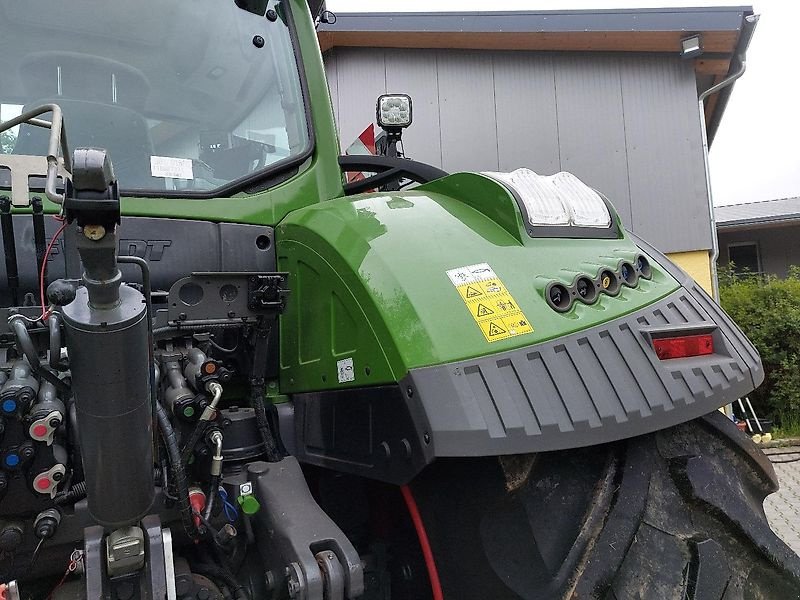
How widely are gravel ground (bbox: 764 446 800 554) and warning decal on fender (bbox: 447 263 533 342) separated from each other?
131 inches

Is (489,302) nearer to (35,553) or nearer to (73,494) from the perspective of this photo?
(73,494)

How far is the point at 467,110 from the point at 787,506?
5841 mm

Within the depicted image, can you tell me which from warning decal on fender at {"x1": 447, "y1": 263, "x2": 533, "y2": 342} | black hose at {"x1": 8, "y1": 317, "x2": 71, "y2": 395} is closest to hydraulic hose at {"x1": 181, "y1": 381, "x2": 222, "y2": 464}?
black hose at {"x1": 8, "y1": 317, "x2": 71, "y2": 395}

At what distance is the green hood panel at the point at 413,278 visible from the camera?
4.39ft

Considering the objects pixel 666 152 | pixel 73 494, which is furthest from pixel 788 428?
pixel 73 494

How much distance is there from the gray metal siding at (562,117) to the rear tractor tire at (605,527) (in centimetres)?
734

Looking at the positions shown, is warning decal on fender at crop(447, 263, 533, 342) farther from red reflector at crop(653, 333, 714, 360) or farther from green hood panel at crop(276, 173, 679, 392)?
red reflector at crop(653, 333, 714, 360)

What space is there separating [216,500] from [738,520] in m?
1.21

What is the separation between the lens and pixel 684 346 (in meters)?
1.49

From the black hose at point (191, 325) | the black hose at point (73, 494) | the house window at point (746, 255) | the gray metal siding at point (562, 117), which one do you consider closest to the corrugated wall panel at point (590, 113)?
the gray metal siding at point (562, 117)

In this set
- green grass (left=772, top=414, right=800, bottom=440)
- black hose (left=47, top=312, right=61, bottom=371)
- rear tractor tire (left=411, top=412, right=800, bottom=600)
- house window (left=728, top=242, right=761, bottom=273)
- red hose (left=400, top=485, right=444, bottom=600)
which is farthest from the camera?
house window (left=728, top=242, right=761, bottom=273)

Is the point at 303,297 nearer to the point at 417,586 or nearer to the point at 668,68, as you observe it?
the point at 417,586

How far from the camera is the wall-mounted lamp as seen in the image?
25.8ft

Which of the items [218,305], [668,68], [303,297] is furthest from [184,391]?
[668,68]
